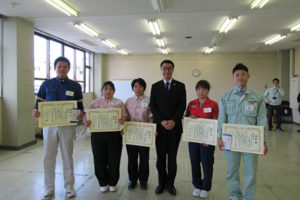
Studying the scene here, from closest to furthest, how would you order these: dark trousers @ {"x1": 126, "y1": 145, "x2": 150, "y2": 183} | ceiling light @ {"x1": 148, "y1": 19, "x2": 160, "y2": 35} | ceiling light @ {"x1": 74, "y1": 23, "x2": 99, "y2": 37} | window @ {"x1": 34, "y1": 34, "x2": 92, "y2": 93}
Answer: dark trousers @ {"x1": 126, "y1": 145, "x2": 150, "y2": 183} → ceiling light @ {"x1": 148, "y1": 19, "x2": 160, "y2": 35} → ceiling light @ {"x1": 74, "y1": 23, "x2": 99, "y2": 37} → window @ {"x1": 34, "y1": 34, "x2": 92, "y2": 93}

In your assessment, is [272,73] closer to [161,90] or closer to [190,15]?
[190,15]

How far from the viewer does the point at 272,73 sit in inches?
356

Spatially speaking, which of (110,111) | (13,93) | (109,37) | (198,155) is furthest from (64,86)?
(109,37)

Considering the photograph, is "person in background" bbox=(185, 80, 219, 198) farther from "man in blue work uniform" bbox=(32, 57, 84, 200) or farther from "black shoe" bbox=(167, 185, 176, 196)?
"man in blue work uniform" bbox=(32, 57, 84, 200)

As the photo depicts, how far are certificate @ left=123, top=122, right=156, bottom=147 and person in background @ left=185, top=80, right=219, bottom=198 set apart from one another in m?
0.50

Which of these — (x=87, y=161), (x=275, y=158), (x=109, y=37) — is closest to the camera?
(x=87, y=161)

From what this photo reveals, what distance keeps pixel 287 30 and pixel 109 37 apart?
5628 millimetres

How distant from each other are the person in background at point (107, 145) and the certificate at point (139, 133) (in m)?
0.11

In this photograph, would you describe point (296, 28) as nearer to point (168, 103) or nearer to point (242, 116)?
point (242, 116)

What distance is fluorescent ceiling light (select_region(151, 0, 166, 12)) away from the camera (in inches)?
150

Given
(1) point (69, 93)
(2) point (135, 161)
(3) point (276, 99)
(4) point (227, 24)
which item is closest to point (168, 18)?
(4) point (227, 24)

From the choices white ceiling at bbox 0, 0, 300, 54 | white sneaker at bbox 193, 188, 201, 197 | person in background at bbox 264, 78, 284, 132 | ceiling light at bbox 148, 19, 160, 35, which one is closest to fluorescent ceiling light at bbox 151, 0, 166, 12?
white ceiling at bbox 0, 0, 300, 54

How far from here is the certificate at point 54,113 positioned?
216 centimetres

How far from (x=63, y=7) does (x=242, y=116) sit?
4215 mm
